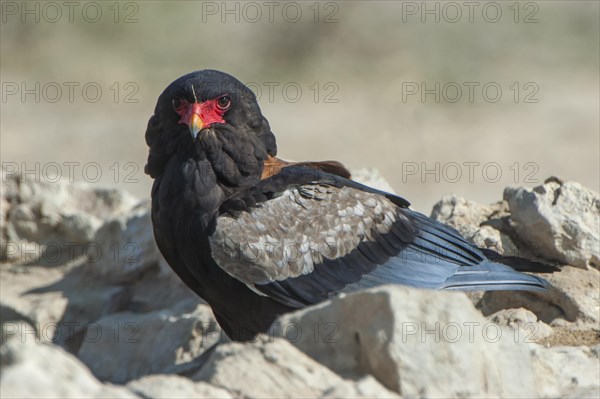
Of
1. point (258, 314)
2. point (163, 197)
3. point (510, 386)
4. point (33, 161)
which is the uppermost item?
point (33, 161)

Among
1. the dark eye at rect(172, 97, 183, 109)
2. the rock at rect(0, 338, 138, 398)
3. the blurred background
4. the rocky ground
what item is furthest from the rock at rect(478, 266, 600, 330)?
the blurred background

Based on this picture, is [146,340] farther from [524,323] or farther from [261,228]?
[524,323]

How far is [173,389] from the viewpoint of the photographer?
420 centimetres

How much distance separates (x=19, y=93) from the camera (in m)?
20.8

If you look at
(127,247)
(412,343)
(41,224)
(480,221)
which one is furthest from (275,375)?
(41,224)

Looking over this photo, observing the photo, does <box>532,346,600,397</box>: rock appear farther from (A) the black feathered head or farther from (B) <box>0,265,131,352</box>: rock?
(B) <box>0,265,131,352</box>: rock

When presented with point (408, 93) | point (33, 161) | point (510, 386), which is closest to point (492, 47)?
point (408, 93)

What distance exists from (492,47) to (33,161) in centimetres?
797

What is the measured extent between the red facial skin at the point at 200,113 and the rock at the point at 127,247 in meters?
1.71

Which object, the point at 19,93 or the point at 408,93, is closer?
the point at 408,93

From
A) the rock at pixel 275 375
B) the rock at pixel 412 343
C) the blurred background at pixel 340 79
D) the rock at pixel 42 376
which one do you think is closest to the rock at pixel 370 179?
Result: the rock at pixel 412 343

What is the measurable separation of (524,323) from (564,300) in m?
0.43

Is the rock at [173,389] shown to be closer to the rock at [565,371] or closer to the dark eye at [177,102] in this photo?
the rock at [565,371]

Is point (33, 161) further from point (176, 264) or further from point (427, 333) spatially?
point (427, 333)
